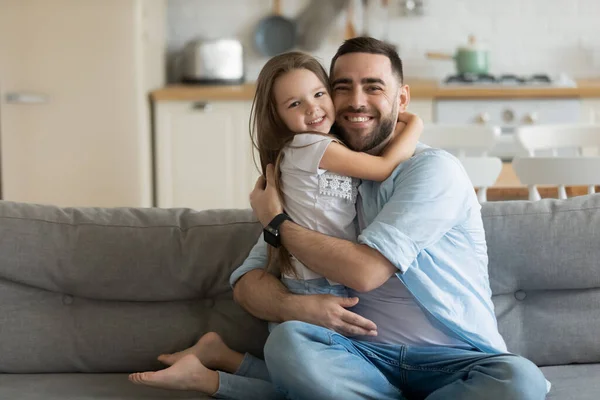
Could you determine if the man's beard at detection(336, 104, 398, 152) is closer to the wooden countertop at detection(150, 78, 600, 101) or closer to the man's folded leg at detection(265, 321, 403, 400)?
the man's folded leg at detection(265, 321, 403, 400)

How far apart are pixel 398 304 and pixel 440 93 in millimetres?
2758

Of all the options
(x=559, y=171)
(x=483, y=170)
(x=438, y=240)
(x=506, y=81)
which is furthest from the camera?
(x=506, y=81)

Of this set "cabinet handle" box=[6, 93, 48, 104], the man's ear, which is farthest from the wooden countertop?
the man's ear

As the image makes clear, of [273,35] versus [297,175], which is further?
[273,35]

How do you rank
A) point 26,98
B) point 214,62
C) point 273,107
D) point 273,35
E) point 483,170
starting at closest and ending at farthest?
1. point 273,107
2. point 483,170
3. point 26,98
4. point 214,62
5. point 273,35

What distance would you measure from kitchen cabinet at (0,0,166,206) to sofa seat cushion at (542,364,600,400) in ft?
9.60

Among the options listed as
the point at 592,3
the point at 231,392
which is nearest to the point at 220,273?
the point at 231,392

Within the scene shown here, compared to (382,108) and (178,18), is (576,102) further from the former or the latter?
(382,108)

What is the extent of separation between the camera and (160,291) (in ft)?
7.66

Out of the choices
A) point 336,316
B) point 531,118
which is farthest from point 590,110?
point 336,316

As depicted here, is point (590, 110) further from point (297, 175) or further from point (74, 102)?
point (297, 175)

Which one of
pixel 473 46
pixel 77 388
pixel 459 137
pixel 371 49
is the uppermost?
pixel 473 46

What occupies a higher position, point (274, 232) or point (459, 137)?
point (459, 137)

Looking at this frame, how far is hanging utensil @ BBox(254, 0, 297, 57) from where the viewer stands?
5.49 meters
